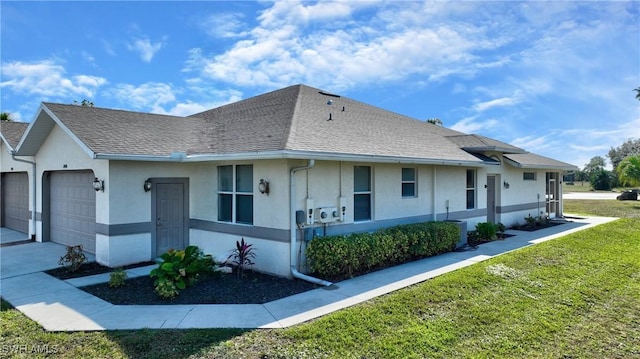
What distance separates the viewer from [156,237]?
9.48m

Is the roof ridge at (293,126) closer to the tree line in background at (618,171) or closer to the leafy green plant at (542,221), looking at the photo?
the leafy green plant at (542,221)

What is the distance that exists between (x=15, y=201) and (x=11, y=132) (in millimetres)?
2815

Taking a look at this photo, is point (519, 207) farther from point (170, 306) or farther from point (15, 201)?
point (15, 201)

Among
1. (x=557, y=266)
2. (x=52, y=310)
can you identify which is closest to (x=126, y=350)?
(x=52, y=310)

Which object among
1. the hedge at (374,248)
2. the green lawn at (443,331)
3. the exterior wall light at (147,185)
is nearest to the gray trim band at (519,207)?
the hedge at (374,248)

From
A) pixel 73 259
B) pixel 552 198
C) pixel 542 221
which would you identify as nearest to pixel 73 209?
pixel 73 259

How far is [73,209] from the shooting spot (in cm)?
1090

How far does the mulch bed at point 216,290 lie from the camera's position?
252 inches

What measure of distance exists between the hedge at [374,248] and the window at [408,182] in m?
1.12

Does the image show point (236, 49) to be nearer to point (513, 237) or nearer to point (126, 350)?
point (126, 350)

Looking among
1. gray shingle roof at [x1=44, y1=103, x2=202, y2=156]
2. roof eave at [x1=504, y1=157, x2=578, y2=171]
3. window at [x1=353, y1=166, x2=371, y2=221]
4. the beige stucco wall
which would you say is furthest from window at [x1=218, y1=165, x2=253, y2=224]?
roof eave at [x1=504, y1=157, x2=578, y2=171]

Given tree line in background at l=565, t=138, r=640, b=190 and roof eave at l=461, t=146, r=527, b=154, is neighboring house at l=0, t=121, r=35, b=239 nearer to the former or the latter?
roof eave at l=461, t=146, r=527, b=154

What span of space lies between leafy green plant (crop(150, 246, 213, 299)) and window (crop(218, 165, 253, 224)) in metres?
1.70

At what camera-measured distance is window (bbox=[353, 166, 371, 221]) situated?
9.38 metres
